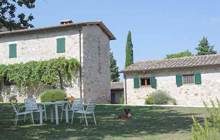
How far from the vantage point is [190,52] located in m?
46.5

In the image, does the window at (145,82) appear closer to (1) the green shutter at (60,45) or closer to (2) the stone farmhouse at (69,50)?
(2) the stone farmhouse at (69,50)

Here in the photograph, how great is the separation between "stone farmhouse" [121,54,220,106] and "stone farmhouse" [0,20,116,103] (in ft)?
8.08

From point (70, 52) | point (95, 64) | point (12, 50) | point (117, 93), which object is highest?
point (12, 50)

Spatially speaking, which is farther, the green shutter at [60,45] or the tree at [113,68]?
the tree at [113,68]

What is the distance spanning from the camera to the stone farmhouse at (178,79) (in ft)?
52.2

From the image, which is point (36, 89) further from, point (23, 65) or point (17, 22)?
point (17, 22)

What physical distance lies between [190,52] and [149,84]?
3172 cm

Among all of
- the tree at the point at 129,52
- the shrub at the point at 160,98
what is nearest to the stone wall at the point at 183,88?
the shrub at the point at 160,98

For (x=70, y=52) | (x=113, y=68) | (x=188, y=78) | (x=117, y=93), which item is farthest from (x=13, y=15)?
(x=113, y=68)

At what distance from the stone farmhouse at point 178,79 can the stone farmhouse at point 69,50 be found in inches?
97.0

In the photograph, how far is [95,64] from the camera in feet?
61.8

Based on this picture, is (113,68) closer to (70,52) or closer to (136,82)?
(136,82)

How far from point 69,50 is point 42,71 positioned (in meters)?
2.45

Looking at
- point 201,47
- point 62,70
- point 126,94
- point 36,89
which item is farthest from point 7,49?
point 201,47
